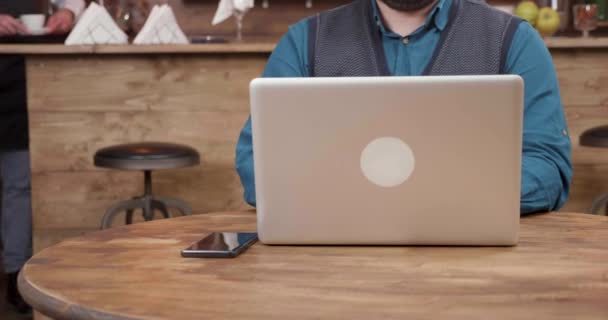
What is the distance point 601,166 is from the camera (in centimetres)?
337

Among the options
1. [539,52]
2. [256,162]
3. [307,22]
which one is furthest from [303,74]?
[256,162]

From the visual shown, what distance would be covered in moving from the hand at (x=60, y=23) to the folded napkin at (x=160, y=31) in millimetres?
535

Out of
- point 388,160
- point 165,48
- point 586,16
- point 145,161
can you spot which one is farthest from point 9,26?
point 388,160

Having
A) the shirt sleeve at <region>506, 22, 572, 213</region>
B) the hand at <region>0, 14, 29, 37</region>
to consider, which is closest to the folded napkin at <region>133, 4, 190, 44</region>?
the hand at <region>0, 14, 29, 37</region>

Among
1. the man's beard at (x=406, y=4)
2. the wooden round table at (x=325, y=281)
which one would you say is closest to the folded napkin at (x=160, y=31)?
the man's beard at (x=406, y=4)

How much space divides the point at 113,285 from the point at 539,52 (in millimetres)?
1060

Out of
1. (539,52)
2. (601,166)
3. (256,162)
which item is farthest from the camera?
(601,166)

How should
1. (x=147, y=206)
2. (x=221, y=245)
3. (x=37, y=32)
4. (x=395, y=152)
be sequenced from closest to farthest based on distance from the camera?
(x=395, y=152) → (x=221, y=245) → (x=147, y=206) → (x=37, y=32)

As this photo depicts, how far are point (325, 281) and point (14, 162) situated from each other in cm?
279

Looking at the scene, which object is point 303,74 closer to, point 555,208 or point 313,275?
point 555,208

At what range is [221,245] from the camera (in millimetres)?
1257

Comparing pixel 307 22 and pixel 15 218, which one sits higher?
pixel 307 22

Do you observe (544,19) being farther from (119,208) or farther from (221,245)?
(221,245)

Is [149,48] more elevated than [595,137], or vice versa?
[149,48]
